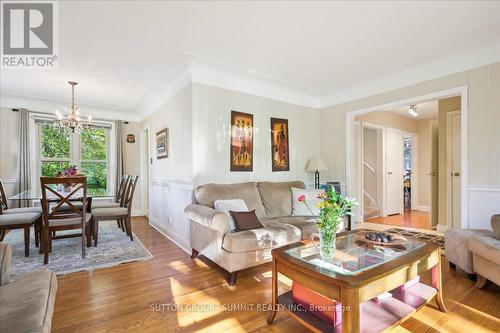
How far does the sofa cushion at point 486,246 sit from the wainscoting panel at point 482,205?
Result: 54cm

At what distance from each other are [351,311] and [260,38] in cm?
259

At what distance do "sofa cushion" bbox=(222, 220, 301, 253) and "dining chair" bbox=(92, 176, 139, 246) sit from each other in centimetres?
214

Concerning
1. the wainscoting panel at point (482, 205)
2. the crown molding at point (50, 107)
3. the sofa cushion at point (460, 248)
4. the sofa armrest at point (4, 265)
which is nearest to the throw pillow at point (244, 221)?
the sofa armrest at point (4, 265)

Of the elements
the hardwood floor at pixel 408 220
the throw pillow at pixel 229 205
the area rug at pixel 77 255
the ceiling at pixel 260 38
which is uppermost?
the ceiling at pixel 260 38

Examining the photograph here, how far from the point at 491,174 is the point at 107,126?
22.6 feet

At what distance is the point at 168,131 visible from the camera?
4215 millimetres

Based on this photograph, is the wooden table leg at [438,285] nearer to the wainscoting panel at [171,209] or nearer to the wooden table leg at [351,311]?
the wooden table leg at [351,311]

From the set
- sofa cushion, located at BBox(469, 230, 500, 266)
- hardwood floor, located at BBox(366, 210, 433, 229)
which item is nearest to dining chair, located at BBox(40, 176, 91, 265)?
sofa cushion, located at BBox(469, 230, 500, 266)

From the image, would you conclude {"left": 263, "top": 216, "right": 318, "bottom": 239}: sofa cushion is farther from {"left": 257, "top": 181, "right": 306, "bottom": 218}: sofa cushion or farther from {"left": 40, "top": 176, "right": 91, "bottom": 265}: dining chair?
{"left": 40, "top": 176, "right": 91, "bottom": 265}: dining chair

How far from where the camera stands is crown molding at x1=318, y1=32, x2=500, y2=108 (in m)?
2.87

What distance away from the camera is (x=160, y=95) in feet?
14.8

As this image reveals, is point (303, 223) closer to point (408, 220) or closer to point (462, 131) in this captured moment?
point (462, 131)

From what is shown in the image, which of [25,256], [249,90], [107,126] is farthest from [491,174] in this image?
[107,126]

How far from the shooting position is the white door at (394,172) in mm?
5968
